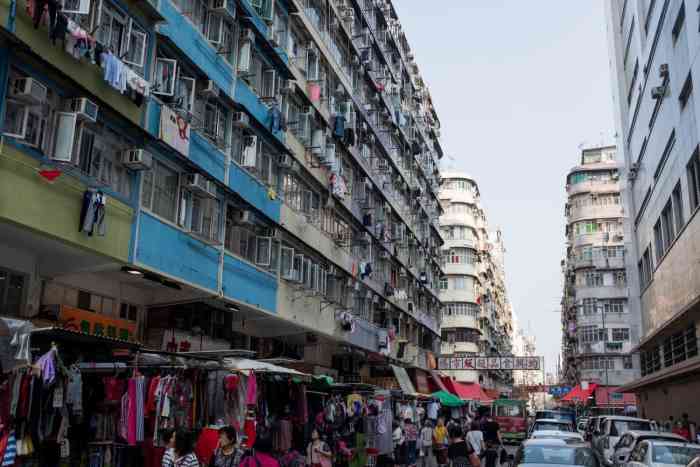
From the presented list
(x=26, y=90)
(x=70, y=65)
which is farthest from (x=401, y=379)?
(x=26, y=90)

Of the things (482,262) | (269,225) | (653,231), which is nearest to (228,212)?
(269,225)

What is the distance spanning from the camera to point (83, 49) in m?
11.7

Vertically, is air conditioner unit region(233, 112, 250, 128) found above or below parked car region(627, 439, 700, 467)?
above

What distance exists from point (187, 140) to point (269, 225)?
17.7ft

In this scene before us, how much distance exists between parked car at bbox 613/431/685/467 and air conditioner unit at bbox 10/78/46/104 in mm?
13358

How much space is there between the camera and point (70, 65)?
11.8 meters

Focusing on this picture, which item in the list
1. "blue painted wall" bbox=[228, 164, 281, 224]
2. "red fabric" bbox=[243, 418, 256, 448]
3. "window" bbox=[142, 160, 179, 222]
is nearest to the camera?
"red fabric" bbox=[243, 418, 256, 448]

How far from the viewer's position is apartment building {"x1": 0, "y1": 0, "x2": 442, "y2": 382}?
11508 millimetres

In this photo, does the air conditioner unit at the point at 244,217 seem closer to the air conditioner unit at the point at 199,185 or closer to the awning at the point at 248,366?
the air conditioner unit at the point at 199,185

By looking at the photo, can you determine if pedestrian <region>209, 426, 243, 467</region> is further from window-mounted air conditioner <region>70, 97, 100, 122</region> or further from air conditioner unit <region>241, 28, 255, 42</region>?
air conditioner unit <region>241, 28, 255, 42</region>

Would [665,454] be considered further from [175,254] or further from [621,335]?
[621,335]

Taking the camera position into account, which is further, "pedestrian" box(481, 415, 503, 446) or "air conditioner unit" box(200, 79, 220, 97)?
"pedestrian" box(481, 415, 503, 446)

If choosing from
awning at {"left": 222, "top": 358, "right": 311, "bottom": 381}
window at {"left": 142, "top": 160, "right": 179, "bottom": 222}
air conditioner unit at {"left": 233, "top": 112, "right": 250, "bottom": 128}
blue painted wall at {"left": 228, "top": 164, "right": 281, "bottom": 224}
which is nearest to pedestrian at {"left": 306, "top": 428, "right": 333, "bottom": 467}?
awning at {"left": 222, "top": 358, "right": 311, "bottom": 381}

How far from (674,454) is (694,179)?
1154 cm
